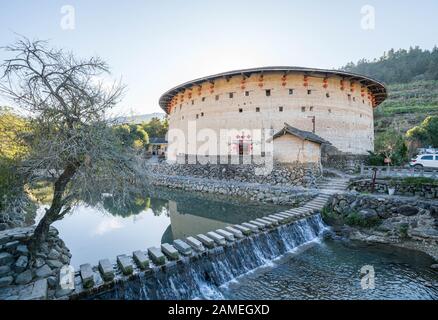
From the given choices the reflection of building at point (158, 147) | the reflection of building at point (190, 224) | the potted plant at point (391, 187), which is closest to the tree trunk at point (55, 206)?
the reflection of building at point (190, 224)

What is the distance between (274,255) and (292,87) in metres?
14.4

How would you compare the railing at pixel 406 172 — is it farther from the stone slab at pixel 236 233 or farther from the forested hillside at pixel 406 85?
the forested hillside at pixel 406 85

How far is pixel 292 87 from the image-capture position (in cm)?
1781

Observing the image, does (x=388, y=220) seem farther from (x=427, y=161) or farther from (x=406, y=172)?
(x=427, y=161)

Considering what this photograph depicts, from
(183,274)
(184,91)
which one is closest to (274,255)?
(183,274)

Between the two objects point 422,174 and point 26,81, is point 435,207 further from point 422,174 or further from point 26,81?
point 26,81

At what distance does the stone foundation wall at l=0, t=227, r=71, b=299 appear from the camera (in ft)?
11.6

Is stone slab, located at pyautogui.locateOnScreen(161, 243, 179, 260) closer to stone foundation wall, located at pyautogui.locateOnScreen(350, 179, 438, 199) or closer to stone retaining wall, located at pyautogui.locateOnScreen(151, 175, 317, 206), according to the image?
stone retaining wall, located at pyautogui.locateOnScreen(151, 175, 317, 206)

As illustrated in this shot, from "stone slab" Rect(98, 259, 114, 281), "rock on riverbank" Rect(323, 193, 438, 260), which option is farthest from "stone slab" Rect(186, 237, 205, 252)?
"rock on riverbank" Rect(323, 193, 438, 260)

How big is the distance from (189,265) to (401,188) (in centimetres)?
1002

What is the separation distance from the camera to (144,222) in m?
10.4

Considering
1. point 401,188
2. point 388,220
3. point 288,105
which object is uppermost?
point 288,105

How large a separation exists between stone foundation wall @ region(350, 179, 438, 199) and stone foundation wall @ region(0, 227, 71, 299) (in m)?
12.3

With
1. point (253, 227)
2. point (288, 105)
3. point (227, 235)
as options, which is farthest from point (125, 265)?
point (288, 105)
